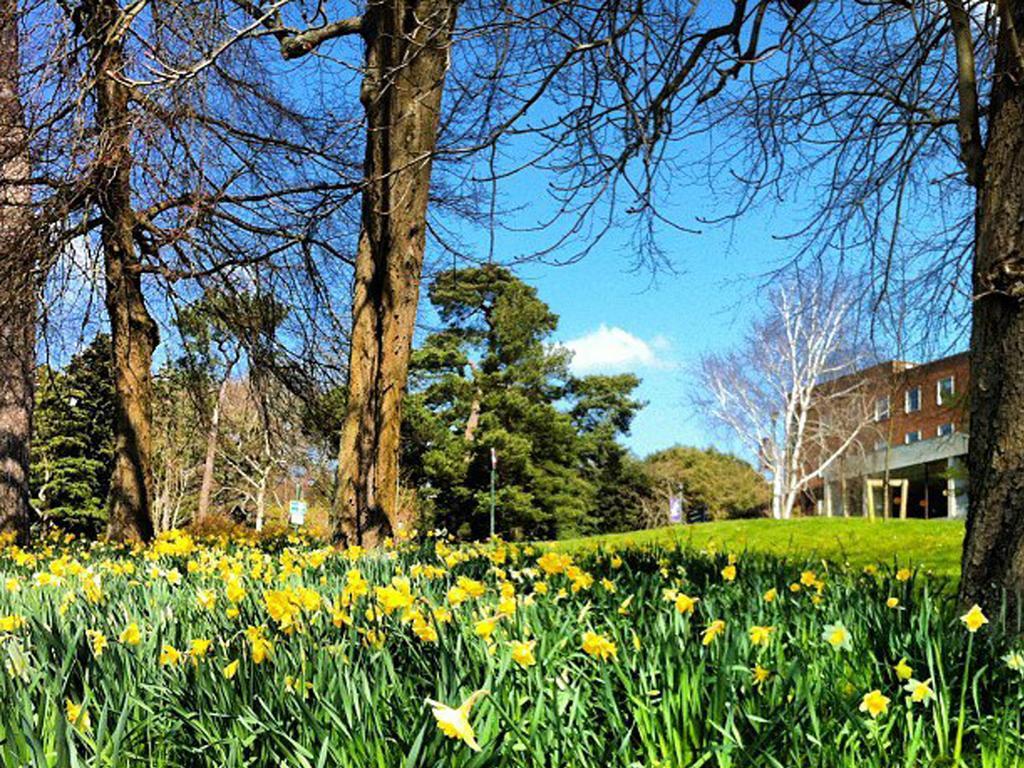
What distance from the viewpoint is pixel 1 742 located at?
1.49 m

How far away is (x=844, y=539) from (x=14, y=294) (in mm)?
11321

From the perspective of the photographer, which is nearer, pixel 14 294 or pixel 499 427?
pixel 14 294

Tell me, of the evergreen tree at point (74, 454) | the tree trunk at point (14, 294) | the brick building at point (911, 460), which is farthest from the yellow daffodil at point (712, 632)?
the brick building at point (911, 460)

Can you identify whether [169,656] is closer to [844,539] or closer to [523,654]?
[523,654]

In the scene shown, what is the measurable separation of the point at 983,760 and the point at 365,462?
481 cm

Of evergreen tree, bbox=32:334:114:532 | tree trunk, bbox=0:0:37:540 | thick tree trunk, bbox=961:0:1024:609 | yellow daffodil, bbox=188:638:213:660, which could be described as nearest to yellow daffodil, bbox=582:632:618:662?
yellow daffodil, bbox=188:638:213:660

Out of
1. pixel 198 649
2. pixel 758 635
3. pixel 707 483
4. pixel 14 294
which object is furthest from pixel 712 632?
pixel 707 483

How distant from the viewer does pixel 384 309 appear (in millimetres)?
6242

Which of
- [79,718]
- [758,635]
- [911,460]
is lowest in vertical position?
[79,718]

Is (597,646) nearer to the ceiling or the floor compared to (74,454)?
nearer to the floor

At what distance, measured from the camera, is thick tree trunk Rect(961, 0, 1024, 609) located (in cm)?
287

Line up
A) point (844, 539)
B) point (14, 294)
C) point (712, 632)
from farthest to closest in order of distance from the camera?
1. point (844, 539)
2. point (14, 294)
3. point (712, 632)

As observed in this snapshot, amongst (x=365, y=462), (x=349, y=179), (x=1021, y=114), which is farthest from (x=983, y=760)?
(x=349, y=179)

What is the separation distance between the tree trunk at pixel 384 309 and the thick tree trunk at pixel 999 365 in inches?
149
